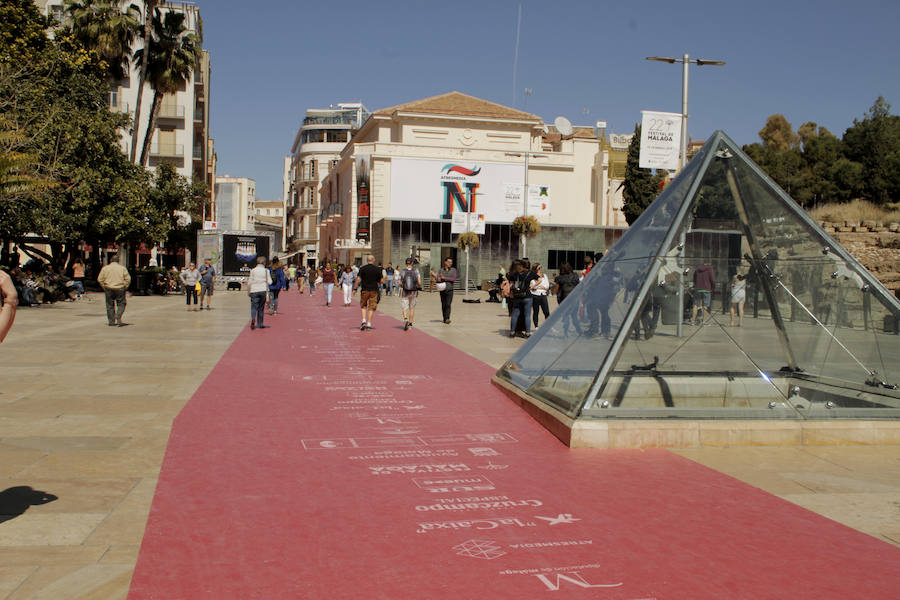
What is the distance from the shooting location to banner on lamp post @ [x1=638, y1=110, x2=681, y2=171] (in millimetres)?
22953

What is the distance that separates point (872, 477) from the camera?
5887 millimetres

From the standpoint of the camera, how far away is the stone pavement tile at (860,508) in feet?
15.5

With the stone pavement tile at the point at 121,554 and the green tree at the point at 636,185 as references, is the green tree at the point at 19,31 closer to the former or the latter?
the stone pavement tile at the point at 121,554

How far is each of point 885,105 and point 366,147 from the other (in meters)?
38.2

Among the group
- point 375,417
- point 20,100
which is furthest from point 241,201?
point 375,417

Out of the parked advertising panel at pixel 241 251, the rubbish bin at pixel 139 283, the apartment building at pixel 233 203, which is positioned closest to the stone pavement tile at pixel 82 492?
the rubbish bin at pixel 139 283

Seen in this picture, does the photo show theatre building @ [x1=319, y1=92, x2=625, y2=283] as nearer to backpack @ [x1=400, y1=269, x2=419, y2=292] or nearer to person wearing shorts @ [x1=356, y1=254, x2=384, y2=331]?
backpack @ [x1=400, y1=269, x2=419, y2=292]

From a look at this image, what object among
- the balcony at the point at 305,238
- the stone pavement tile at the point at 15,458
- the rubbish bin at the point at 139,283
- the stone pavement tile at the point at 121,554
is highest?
the balcony at the point at 305,238

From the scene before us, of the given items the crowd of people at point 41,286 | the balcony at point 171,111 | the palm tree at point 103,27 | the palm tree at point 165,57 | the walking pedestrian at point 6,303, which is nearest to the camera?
the walking pedestrian at point 6,303

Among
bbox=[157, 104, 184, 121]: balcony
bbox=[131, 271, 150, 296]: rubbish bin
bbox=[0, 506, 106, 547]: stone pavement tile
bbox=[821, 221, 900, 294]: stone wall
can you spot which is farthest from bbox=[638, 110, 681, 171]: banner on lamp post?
bbox=[157, 104, 184, 121]: balcony

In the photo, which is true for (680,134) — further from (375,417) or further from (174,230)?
(174,230)

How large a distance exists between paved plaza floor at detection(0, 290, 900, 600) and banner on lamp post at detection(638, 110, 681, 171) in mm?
12032

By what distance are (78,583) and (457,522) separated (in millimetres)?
2047

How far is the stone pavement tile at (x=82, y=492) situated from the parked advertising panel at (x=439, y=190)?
55.0 m
